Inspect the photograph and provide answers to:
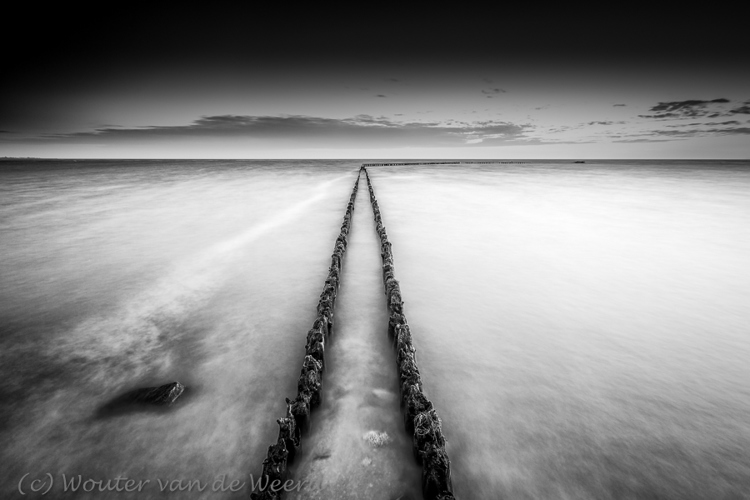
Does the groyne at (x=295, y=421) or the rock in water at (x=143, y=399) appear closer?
the groyne at (x=295, y=421)

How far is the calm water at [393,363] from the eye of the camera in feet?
6.97

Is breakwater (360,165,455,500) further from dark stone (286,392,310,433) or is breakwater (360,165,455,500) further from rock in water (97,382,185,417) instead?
rock in water (97,382,185,417)

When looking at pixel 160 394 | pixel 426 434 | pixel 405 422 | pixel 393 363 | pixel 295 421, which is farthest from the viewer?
pixel 393 363

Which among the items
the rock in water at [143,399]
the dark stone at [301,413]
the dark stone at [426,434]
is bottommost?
the rock in water at [143,399]

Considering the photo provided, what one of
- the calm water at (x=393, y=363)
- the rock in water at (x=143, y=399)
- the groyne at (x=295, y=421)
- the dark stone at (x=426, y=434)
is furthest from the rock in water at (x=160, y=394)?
the dark stone at (x=426, y=434)

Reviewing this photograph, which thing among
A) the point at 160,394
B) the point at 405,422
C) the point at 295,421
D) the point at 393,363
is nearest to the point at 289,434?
the point at 295,421

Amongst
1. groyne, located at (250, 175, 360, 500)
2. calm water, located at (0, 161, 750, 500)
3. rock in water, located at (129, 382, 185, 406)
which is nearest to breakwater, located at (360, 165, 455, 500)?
calm water, located at (0, 161, 750, 500)

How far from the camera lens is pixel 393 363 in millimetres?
3074

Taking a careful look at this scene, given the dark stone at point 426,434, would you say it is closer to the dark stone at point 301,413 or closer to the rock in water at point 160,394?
the dark stone at point 301,413

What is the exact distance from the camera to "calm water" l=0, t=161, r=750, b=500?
6.97ft

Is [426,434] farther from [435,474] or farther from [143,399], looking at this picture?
[143,399]

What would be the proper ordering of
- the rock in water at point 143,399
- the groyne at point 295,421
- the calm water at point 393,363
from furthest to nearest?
the rock in water at point 143,399, the calm water at point 393,363, the groyne at point 295,421

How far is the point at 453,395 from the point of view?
278 centimetres

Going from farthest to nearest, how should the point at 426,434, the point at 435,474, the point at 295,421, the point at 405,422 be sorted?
the point at 405,422 < the point at 295,421 < the point at 426,434 < the point at 435,474
